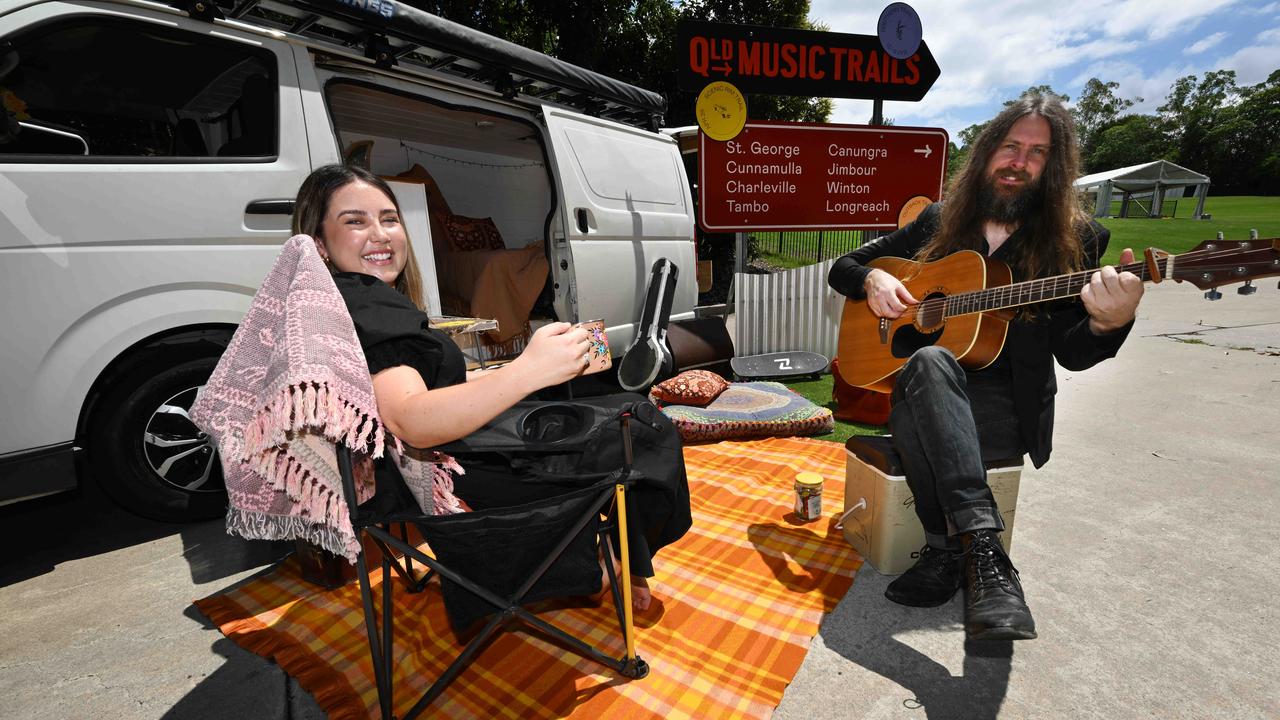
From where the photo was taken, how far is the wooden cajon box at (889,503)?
74.5 inches

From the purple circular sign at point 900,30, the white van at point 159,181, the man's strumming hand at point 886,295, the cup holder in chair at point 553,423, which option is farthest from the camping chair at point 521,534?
the purple circular sign at point 900,30

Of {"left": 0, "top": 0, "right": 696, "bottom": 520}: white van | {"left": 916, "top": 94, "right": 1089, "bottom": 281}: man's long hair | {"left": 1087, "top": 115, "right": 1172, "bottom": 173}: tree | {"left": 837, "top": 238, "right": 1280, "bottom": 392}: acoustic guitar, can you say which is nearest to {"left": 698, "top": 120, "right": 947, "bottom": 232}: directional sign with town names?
{"left": 0, "top": 0, "right": 696, "bottom": 520}: white van

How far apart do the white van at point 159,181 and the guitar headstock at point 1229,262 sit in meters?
2.95

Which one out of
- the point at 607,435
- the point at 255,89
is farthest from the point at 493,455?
the point at 255,89

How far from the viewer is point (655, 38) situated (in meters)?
14.1

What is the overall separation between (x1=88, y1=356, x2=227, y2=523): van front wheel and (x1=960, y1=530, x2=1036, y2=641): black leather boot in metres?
2.95

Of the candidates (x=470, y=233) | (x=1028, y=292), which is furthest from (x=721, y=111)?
(x=1028, y=292)

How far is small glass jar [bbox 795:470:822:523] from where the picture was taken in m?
2.36

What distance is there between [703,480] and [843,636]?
124cm

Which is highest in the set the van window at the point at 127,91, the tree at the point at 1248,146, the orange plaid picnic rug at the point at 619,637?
the tree at the point at 1248,146

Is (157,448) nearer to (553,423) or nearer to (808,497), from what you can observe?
(553,423)

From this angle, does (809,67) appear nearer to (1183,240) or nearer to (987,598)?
(987,598)

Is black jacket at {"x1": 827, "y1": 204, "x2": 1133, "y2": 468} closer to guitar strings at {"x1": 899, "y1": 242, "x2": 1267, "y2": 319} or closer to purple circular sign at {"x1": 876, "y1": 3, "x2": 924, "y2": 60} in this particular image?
guitar strings at {"x1": 899, "y1": 242, "x2": 1267, "y2": 319}

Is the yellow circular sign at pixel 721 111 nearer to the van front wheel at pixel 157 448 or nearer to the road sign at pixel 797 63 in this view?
the road sign at pixel 797 63
